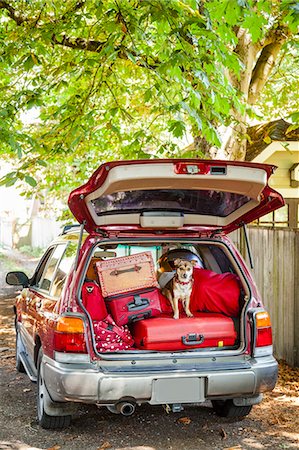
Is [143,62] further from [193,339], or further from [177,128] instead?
[193,339]

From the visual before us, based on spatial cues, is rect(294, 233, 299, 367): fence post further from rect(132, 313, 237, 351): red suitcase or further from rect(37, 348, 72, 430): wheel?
rect(37, 348, 72, 430): wheel

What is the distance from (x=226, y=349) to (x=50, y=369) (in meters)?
1.42

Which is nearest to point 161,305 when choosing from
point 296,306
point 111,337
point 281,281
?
point 111,337

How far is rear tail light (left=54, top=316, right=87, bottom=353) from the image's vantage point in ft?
15.4

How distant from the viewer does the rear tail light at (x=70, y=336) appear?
4691 mm

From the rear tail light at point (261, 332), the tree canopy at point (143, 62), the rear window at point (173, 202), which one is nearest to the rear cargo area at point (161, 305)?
the rear tail light at point (261, 332)

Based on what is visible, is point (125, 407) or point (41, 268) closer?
point (125, 407)

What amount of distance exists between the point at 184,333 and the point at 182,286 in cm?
54

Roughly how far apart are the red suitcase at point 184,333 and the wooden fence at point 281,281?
240cm

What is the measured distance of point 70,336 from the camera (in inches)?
185

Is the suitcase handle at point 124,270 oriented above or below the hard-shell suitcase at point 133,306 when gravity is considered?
above

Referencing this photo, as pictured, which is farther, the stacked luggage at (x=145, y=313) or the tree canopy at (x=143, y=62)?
the tree canopy at (x=143, y=62)

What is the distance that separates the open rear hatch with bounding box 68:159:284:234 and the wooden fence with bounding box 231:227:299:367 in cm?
211

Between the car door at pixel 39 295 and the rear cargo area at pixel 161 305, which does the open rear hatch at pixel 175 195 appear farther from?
the car door at pixel 39 295
